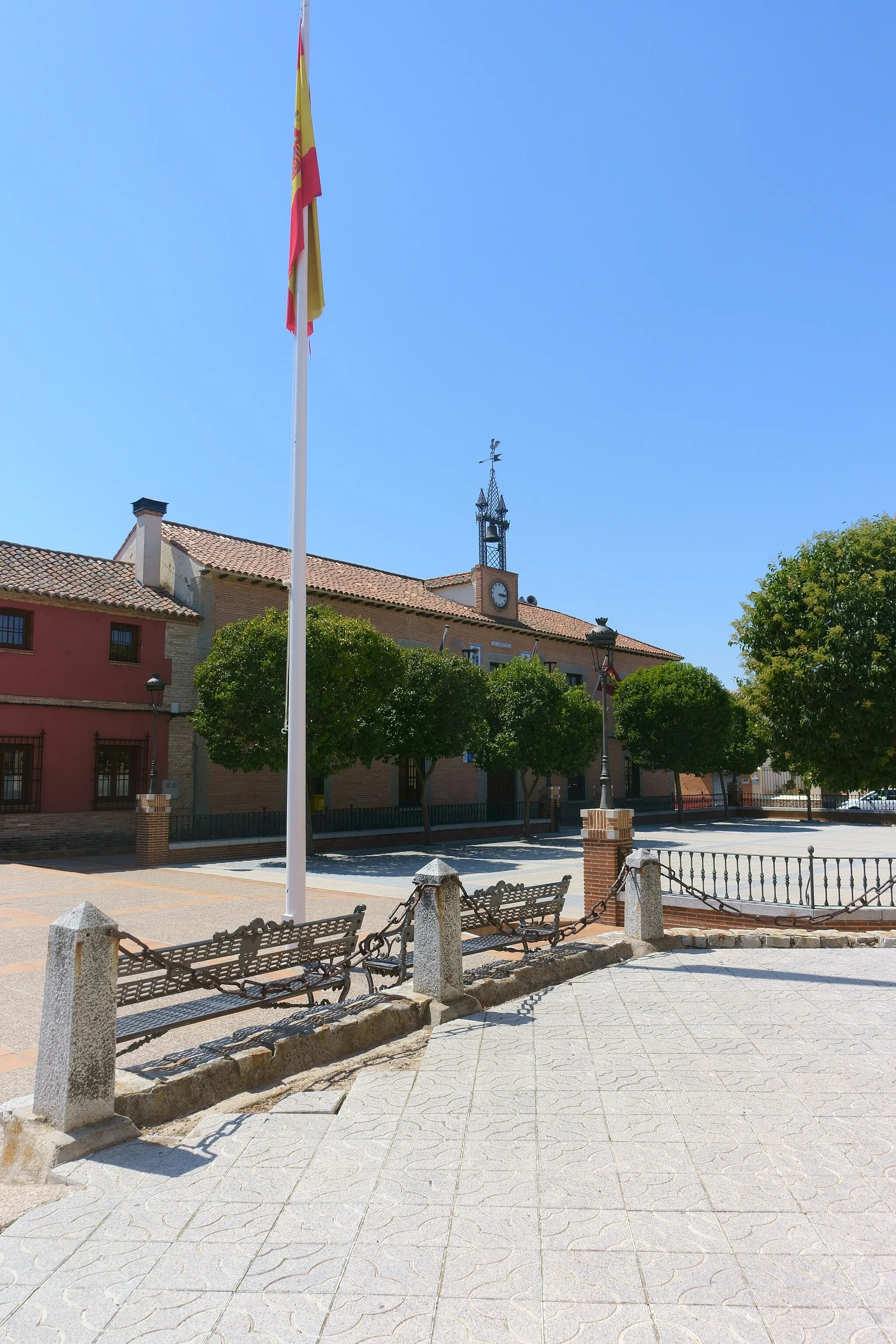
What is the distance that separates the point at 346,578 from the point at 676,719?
46.5ft

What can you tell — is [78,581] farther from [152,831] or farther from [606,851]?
[606,851]

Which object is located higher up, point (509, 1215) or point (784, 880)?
point (509, 1215)

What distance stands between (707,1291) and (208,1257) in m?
1.64

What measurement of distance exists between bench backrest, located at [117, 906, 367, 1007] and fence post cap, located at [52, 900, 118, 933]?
41 cm

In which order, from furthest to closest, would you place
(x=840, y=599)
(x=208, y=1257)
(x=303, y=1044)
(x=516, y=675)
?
1. (x=516, y=675)
2. (x=840, y=599)
3. (x=303, y=1044)
4. (x=208, y=1257)

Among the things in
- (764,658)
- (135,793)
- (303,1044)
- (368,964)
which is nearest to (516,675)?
(135,793)

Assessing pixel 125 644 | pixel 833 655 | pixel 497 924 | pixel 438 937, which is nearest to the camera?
pixel 438 937

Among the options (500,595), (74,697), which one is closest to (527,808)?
(500,595)

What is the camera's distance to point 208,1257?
2922 millimetres

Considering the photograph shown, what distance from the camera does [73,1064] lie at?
3.75 metres

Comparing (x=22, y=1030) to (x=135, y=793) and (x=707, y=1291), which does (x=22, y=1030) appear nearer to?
(x=707, y=1291)

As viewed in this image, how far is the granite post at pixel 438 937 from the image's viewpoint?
19.4ft

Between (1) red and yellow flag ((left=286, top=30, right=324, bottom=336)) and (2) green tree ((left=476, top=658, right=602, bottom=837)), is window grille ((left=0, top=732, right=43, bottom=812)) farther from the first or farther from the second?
(1) red and yellow flag ((left=286, top=30, right=324, bottom=336))

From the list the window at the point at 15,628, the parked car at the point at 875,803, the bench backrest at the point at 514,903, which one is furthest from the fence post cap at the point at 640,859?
the parked car at the point at 875,803
